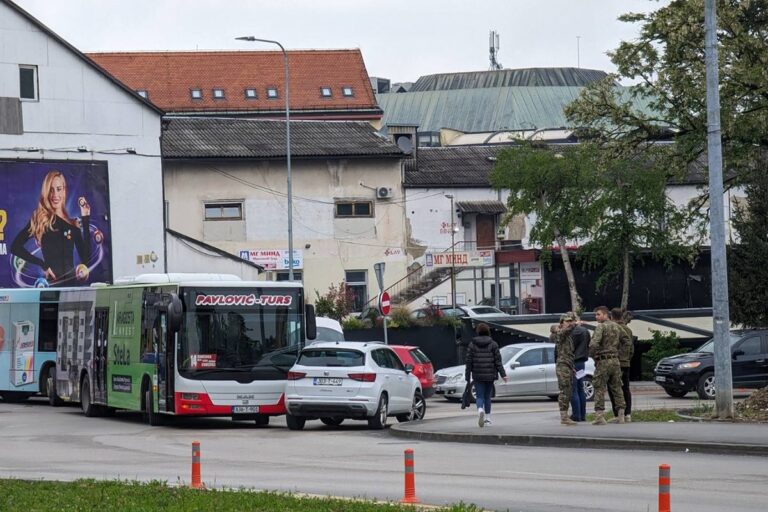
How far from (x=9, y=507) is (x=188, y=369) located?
13.6 meters

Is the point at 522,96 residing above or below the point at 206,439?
above

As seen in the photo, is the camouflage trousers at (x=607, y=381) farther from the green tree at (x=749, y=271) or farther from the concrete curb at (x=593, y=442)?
the green tree at (x=749, y=271)

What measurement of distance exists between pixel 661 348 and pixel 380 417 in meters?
21.3

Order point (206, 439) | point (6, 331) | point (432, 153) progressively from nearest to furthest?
1. point (206, 439)
2. point (6, 331)
3. point (432, 153)

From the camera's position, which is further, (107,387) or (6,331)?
(6,331)

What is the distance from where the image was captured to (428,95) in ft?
414

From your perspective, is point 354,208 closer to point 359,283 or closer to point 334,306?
point 359,283

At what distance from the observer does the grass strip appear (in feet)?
40.2

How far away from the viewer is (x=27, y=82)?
48.7 meters

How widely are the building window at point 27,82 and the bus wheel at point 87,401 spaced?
19.6 metres

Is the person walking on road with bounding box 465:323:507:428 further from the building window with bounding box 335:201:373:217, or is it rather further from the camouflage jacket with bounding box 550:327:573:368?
the building window with bounding box 335:201:373:217

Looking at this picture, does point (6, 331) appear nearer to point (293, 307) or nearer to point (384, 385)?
point (293, 307)

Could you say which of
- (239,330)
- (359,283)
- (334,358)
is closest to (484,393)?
(334,358)

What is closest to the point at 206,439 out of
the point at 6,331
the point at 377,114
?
the point at 6,331
